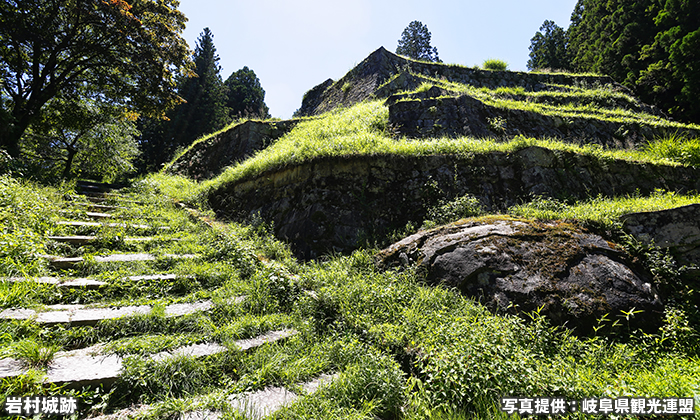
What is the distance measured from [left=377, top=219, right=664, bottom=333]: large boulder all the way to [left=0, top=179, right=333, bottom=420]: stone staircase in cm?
189

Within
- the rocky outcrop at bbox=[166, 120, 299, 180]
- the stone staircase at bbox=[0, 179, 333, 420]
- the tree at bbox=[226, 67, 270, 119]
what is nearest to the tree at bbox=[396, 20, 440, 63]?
the tree at bbox=[226, 67, 270, 119]

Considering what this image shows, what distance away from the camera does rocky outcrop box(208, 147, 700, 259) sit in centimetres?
484

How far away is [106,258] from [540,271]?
5.15 metres

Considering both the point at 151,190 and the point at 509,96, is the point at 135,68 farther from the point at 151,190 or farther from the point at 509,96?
the point at 509,96

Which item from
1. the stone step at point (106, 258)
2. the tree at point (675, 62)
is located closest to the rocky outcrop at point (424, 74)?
the tree at point (675, 62)

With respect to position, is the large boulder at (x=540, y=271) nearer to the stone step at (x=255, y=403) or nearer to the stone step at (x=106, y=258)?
the stone step at (x=255, y=403)

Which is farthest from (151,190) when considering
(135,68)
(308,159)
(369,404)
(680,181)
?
(680,181)

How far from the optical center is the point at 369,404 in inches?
72.9

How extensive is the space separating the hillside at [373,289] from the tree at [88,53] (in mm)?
3763

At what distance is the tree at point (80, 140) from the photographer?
→ 8.86 meters
